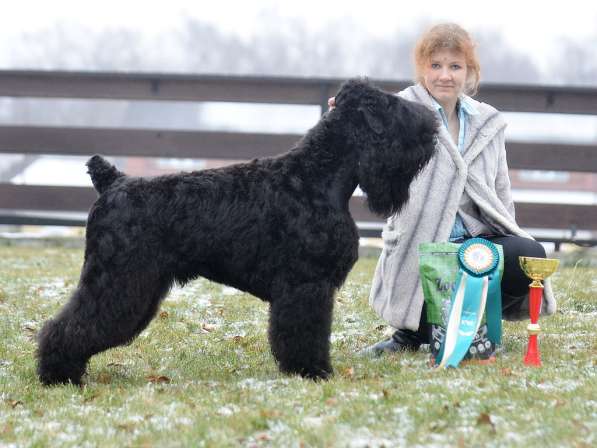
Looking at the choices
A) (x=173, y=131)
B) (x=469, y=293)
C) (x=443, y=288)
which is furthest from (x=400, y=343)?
(x=173, y=131)

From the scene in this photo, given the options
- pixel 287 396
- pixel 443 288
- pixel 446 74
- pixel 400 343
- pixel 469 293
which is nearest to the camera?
pixel 287 396

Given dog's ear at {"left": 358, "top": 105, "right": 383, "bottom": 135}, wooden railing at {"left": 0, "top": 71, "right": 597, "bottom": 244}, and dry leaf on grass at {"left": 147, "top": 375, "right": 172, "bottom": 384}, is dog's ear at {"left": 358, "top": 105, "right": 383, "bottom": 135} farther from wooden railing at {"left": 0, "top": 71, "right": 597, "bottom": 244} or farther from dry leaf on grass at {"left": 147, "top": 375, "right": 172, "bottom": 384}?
wooden railing at {"left": 0, "top": 71, "right": 597, "bottom": 244}

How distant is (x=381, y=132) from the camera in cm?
349

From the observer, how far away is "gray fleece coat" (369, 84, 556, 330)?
4.15 m

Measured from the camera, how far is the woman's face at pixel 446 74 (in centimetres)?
424

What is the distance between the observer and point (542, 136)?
2931cm

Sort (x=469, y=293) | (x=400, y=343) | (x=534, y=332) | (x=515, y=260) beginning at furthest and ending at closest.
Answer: (x=400, y=343) < (x=515, y=260) < (x=469, y=293) < (x=534, y=332)

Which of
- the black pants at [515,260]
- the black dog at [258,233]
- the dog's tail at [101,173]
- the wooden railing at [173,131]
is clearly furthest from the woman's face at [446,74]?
the wooden railing at [173,131]

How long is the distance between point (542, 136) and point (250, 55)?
13810 millimetres

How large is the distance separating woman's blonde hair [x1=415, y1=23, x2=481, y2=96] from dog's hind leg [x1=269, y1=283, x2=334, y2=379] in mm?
1644

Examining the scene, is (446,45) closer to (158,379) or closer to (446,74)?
(446,74)

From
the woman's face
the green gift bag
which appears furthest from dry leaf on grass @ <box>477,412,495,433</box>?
the woman's face

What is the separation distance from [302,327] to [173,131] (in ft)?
19.4

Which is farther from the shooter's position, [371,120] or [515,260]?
[515,260]
